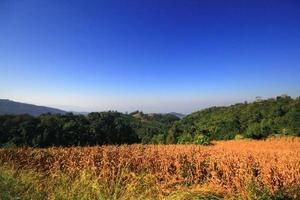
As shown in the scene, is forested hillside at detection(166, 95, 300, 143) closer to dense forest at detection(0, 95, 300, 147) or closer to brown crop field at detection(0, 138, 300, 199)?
dense forest at detection(0, 95, 300, 147)

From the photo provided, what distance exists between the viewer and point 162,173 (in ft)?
28.5

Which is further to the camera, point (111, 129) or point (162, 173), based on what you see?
point (111, 129)

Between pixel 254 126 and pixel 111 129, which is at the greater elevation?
pixel 254 126

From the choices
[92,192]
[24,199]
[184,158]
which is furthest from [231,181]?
[24,199]

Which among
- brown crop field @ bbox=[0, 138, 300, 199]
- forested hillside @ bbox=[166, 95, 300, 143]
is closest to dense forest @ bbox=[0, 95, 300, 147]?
forested hillside @ bbox=[166, 95, 300, 143]

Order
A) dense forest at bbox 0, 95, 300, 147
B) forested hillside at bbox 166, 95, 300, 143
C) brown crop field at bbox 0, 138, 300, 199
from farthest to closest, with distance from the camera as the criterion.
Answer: forested hillside at bbox 166, 95, 300, 143
dense forest at bbox 0, 95, 300, 147
brown crop field at bbox 0, 138, 300, 199

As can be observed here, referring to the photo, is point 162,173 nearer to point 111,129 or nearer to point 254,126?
point 111,129

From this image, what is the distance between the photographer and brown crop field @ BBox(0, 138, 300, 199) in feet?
18.0

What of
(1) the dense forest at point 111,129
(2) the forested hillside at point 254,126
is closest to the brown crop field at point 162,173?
(1) the dense forest at point 111,129

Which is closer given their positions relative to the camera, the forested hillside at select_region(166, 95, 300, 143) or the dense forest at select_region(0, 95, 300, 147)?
the dense forest at select_region(0, 95, 300, 147)

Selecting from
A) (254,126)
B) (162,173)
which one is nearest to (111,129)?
(254,126)

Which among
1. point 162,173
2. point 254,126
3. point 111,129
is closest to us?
point 162,173

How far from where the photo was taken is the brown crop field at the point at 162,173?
5.47 meters

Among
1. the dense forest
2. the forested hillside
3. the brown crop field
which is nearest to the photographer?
the brown crop field
